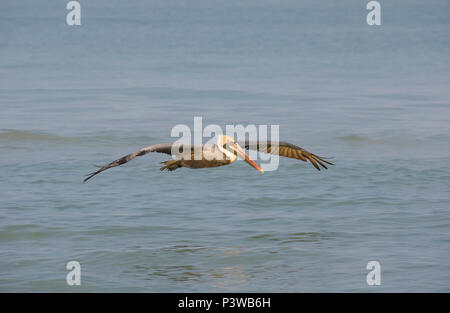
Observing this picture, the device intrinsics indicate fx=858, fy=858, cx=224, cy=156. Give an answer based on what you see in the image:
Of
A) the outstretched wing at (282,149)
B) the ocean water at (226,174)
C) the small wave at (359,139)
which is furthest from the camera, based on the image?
the small wave at (359,139)

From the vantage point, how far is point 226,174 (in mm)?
17297

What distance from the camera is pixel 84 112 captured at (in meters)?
24.2

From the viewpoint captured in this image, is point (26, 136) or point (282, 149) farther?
point (26, 136)

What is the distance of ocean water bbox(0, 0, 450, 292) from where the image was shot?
11898 millimetres

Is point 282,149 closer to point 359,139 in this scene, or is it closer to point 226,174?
point 226,174

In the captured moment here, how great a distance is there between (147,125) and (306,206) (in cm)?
840

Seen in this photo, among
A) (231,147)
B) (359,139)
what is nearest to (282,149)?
(231,147)

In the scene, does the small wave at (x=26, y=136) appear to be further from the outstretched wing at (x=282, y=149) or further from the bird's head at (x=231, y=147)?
the bird's head at (x=231, y=147)

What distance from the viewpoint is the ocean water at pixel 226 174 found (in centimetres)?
1190

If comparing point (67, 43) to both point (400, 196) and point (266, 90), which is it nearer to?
point (266, 90)

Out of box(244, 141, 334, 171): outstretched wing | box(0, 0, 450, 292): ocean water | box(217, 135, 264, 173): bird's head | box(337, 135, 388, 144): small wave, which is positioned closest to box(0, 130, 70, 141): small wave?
box(0, 0, 450, 292): ocean water

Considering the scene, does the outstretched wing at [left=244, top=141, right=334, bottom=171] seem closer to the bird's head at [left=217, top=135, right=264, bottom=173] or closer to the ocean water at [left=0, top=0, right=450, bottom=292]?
the bird's head at [left=217, top=135, right=264, bottom=173]

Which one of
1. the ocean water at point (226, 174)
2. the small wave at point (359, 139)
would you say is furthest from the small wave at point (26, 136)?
the small wave at point (359, 139)

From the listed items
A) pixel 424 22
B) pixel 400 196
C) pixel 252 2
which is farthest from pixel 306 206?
pixel 252 2
